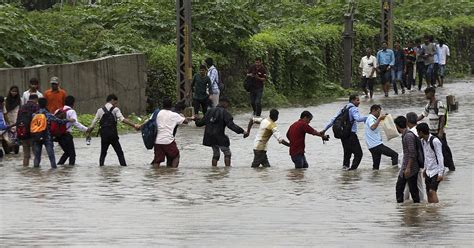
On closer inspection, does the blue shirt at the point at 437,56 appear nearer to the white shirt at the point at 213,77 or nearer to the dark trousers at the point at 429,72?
the dark trousers at the point at 429,72

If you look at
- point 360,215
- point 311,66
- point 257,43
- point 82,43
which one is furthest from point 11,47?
point 360,215

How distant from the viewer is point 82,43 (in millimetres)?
35938

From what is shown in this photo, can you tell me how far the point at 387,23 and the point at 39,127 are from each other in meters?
25.3

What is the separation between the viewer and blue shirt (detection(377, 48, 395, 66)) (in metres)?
41.8

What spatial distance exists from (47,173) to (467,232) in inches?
366

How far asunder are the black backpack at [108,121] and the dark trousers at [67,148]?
2.08 feet

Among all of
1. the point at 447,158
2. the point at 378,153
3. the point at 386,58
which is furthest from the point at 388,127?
the point at 386,58

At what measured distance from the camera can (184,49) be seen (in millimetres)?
33594

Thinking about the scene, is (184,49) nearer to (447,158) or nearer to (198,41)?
(198,41)

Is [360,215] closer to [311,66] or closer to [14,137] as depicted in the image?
[14,137]

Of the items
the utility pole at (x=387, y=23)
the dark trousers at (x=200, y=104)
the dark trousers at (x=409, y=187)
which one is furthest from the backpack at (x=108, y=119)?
the utility pole at (x=387, y=23)

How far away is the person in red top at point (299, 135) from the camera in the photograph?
76.2 ft

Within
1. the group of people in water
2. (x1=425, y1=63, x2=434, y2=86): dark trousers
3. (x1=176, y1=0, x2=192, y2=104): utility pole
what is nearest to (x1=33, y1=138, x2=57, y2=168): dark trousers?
the group of people in water

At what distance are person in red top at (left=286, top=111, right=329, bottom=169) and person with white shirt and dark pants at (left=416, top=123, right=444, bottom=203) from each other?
15.1 ft
